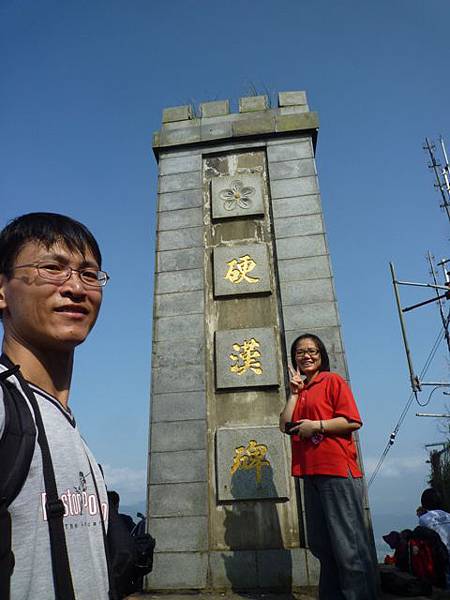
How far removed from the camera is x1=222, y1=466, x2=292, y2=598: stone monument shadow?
419cm

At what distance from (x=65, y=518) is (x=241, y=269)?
4.68 m

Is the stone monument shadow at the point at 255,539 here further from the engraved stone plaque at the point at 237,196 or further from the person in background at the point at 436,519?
the engraved stone plaque at the point at 237,196

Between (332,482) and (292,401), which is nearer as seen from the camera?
(332,482)

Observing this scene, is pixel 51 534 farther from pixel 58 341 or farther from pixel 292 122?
pixel 292 122

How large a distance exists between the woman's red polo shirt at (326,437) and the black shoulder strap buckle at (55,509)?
2.38 meters

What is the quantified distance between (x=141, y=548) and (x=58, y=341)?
736mm

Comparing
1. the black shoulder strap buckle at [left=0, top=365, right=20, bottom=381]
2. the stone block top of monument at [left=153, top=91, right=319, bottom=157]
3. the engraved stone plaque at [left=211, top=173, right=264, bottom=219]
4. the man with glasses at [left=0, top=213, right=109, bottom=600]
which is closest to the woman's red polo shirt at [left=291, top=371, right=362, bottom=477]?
the man with glasses at [left=0, top=213, right=109, bottom=600]

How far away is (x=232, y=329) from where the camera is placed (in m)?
5.38

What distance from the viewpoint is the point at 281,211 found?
5.90 meters

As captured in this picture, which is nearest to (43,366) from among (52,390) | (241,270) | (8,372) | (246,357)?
(52,390)

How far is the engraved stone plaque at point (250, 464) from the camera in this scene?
15.0ft

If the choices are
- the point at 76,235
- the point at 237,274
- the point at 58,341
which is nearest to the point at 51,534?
the point at 58,341

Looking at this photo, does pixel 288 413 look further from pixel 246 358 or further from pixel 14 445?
pixel 14 445

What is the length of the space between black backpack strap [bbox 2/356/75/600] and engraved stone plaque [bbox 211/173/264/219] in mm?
5143
